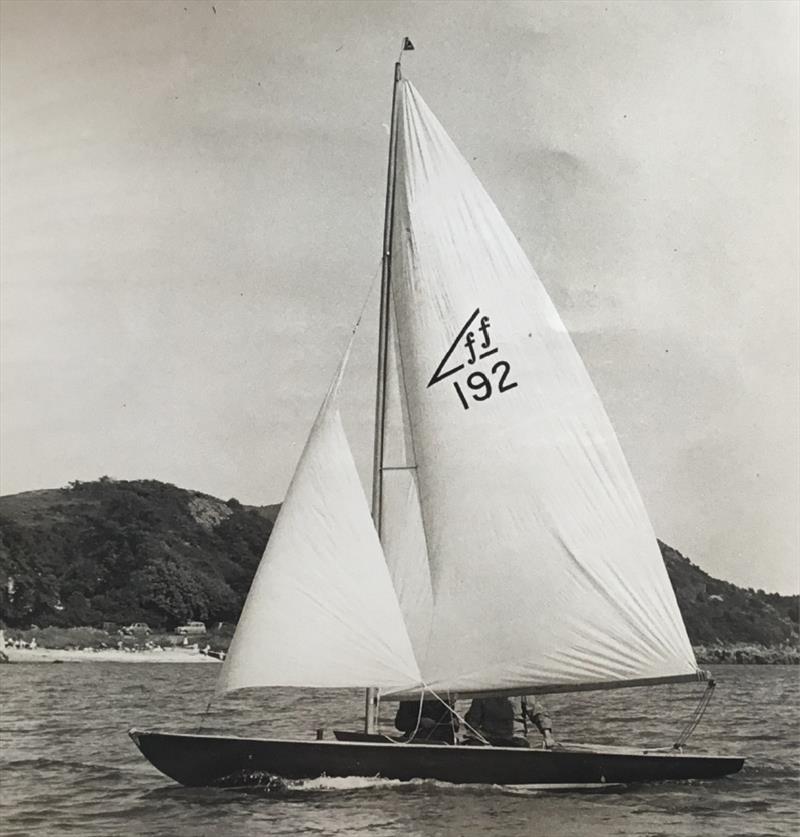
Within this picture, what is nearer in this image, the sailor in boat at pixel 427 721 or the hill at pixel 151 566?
the sailor in boat at pixel 427 721

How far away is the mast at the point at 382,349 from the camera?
9.98m

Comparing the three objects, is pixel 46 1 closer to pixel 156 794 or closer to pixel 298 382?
pixel 298 382

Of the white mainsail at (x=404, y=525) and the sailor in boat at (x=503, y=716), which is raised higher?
the white mainsail at (x=404, y=525)

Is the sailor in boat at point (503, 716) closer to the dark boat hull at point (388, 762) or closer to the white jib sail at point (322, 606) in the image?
the dark boat hull at point (388, 762)

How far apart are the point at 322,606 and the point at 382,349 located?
7.51 ft

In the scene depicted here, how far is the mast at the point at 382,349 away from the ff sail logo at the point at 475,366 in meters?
0.48

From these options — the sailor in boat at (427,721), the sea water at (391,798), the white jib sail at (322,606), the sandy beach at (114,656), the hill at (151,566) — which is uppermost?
the hill at (151,566)

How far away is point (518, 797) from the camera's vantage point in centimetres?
963

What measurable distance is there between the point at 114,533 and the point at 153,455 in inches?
348

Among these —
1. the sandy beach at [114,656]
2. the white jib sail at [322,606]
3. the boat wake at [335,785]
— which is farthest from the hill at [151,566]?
the boat wake at [335,785]

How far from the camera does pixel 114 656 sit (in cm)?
2184

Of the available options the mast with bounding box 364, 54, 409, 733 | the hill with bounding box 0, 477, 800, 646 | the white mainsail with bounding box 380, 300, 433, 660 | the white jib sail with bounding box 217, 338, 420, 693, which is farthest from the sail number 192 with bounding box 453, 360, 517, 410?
the hill with bounding box 0, 477, 800, 646

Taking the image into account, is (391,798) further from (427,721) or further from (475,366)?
(475,366)

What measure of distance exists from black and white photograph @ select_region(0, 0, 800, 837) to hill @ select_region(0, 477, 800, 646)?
6.9 inches
